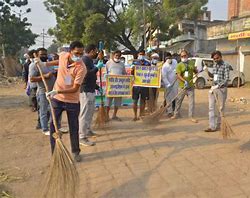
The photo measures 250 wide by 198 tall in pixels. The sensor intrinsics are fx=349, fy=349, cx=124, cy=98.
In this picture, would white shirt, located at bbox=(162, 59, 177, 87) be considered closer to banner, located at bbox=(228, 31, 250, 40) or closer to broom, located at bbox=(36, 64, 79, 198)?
broom, located at bbox=(36, 64, 79, 198)

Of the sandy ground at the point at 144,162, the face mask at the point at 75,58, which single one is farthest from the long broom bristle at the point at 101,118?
the face mask at the point at 75,58

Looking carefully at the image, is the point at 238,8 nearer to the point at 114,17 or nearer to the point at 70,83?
A: the point at 114,17

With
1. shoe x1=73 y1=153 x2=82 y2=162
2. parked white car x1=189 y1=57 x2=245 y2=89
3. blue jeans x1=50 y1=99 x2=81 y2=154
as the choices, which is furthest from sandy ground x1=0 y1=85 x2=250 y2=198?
parked white car x1=189 y1=57 x2=245 y2=89

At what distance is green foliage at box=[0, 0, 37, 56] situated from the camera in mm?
32812

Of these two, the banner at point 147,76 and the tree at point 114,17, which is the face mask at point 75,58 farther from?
the tree at point 114,17

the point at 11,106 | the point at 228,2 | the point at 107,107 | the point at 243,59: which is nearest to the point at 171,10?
the point at 228,2

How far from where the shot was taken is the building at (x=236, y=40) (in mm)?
19719

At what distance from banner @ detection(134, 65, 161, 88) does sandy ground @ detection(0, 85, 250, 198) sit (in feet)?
3.65

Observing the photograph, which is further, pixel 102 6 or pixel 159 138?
pixel 102 6

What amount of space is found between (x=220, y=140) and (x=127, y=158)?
1974 mm

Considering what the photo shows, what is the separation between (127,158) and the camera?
17.4 feet

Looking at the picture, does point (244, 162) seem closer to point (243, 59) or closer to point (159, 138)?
point (159, 138)

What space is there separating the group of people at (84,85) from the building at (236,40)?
11712 millimetres

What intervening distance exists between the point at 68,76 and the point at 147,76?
155 inches
